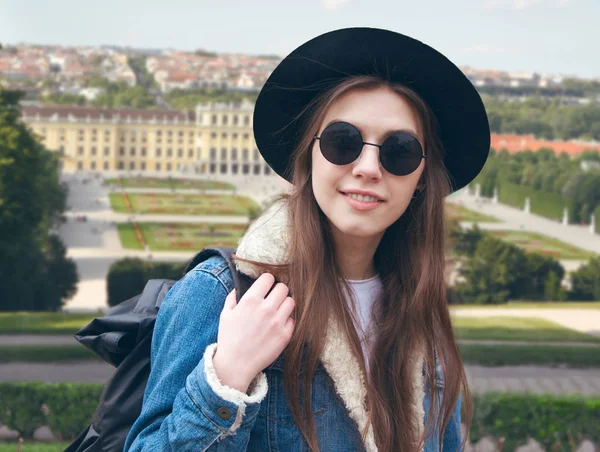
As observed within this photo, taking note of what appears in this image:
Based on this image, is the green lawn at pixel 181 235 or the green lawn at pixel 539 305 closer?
the green lawn at pixel 539 305

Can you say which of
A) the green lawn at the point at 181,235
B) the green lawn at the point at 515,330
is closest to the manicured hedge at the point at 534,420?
the green lawn at the point at 515,330

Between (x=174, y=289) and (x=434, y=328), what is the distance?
421mm

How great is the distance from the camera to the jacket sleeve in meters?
0.99

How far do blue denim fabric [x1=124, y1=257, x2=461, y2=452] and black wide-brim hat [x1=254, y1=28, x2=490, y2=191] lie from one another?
285 millimetres

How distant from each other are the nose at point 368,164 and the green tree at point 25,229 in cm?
1372

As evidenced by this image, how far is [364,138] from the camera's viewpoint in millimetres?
1160

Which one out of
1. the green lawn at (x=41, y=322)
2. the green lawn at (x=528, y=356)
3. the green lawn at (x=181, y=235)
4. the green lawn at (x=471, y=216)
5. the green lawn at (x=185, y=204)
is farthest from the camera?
the green lawn at (x=185, y=204)

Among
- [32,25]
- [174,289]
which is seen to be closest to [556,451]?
[174,289]

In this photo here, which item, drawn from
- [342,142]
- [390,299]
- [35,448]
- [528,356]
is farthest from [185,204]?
[342,142]

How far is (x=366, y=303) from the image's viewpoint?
49.4 inches

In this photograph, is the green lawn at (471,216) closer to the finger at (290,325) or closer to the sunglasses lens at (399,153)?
the sunglasses lens at (399,153)

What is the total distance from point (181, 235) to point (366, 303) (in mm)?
17404

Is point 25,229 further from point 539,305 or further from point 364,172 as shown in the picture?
point 364,172

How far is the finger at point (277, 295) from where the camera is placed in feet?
3.45
